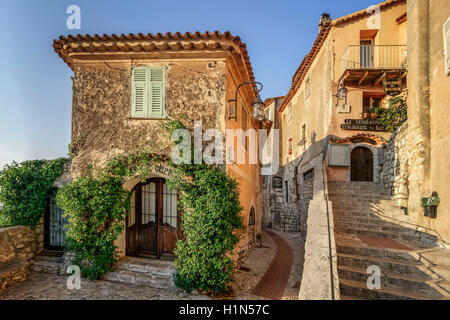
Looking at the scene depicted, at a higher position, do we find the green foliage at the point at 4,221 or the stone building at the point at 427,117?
the stone building at the point at 427,117

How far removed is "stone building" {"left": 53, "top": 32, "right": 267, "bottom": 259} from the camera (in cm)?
592

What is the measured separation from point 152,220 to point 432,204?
7435mm

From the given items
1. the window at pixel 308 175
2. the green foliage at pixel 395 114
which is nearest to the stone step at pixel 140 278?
the window at pixel 308 175

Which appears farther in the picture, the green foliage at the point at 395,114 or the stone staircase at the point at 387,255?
the green foliage at the point at 395,114

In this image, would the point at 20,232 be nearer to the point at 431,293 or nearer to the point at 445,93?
the point at 431,293

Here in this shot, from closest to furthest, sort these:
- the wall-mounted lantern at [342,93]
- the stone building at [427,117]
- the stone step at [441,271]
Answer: the stone step at [441,271] < the stone building at [427,117] < the wall-mounted lantern at [342,93]

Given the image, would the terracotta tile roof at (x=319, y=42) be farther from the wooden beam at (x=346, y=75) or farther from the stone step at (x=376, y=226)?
the stone step at (x=376, y=226)

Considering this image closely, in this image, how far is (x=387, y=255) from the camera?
15.0ft

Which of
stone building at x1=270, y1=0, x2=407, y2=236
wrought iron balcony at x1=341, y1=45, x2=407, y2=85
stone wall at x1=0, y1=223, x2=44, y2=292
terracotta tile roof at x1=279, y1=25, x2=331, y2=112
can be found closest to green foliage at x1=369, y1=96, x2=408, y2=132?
stone building at x1=270, y1=0, x2=407, y2=236

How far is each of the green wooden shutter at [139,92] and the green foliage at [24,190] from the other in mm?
3200

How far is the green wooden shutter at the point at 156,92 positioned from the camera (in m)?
6.15

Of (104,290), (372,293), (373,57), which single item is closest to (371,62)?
(373,57)

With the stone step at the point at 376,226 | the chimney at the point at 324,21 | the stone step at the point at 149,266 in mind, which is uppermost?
the chimney at the point at 324,21
